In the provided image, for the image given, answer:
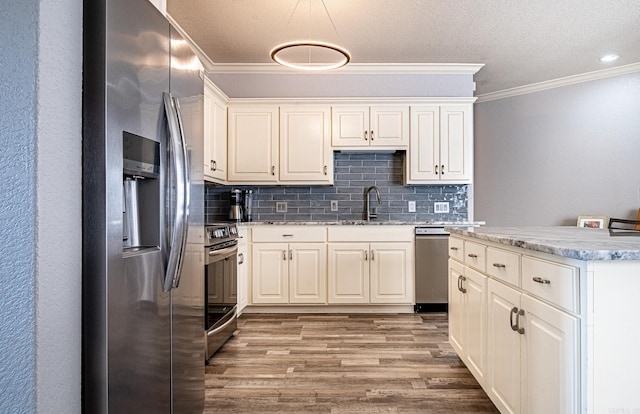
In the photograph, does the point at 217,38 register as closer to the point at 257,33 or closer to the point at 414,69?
the point at 257,33

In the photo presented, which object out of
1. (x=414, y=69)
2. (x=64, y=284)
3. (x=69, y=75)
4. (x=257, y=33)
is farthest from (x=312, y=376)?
(x=414, y=69)

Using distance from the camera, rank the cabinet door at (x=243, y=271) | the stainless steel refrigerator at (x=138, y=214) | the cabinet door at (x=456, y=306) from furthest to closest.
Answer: the cabinet door at (x=243, y=271), the cabinet door at (x=456, y=306), the stainless steel refrigerator at (x=138, y=214)

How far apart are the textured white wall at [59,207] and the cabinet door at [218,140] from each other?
8.17 feet

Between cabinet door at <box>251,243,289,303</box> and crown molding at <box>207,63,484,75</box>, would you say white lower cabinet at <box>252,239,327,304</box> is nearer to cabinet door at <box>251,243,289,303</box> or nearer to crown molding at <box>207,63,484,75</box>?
cabinet door at <box>251,243,289,303</box>

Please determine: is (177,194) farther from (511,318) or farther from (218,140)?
(218,140)

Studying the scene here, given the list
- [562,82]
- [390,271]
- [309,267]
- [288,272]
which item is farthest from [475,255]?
[562,82]

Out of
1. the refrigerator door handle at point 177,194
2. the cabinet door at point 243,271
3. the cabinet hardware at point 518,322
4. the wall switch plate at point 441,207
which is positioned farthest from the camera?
the wall switch plate at point 441,207

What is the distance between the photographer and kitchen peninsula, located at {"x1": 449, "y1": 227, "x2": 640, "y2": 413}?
1.14m

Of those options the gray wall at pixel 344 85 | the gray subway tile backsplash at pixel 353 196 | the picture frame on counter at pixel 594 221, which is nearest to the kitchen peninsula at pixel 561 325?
the gray subway tile backsplash at pixel 353 196

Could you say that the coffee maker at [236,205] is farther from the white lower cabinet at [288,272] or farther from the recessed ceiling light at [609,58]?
the recessed ceiling light at [609,58]

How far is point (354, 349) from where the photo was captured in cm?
288

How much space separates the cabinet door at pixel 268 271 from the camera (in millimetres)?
3855

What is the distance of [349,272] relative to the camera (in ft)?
12.7

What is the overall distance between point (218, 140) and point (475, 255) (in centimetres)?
269
